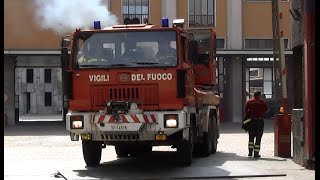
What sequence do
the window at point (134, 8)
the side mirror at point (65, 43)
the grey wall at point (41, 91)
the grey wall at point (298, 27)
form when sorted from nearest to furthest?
the side mirror at point (65, 43) < the grey wall at point (298, 27) < the window at point (134, 8) < the grey wall at point (41, 91)

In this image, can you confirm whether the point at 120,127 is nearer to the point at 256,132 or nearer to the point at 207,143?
the point at 207,143

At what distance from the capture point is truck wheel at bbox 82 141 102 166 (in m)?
11.3

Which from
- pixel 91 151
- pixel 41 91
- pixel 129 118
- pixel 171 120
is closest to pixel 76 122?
pixel 129 118

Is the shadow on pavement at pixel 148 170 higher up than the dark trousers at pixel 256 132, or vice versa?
the dark trousers at pixel 256 132

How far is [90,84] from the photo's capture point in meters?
10.4

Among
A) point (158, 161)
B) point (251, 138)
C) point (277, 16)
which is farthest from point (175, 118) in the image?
point (277, 16)

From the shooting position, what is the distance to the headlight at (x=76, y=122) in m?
10.2

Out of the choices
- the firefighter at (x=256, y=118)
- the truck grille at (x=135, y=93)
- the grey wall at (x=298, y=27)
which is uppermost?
the grey wall at (x=298, y=27)

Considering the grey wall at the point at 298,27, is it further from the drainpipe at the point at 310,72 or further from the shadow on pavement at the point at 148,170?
the shadow on pavement at the point at 148,170

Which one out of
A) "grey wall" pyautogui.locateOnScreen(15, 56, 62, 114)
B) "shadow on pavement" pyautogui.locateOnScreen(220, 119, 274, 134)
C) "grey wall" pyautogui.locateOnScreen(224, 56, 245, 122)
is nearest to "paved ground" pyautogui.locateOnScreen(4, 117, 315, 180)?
"shadow on pavement" pyautogui.locateOnScreen(220, 119, 274, 134)

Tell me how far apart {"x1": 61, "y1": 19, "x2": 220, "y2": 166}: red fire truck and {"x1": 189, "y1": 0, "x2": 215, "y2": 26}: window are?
2099 centimetres

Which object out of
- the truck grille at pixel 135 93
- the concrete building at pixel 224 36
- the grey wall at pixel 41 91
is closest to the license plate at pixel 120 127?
the truck grille at pixel 135 93

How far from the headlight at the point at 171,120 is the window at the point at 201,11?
22.0 metres

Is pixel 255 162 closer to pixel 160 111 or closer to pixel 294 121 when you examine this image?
pixel 294 121
